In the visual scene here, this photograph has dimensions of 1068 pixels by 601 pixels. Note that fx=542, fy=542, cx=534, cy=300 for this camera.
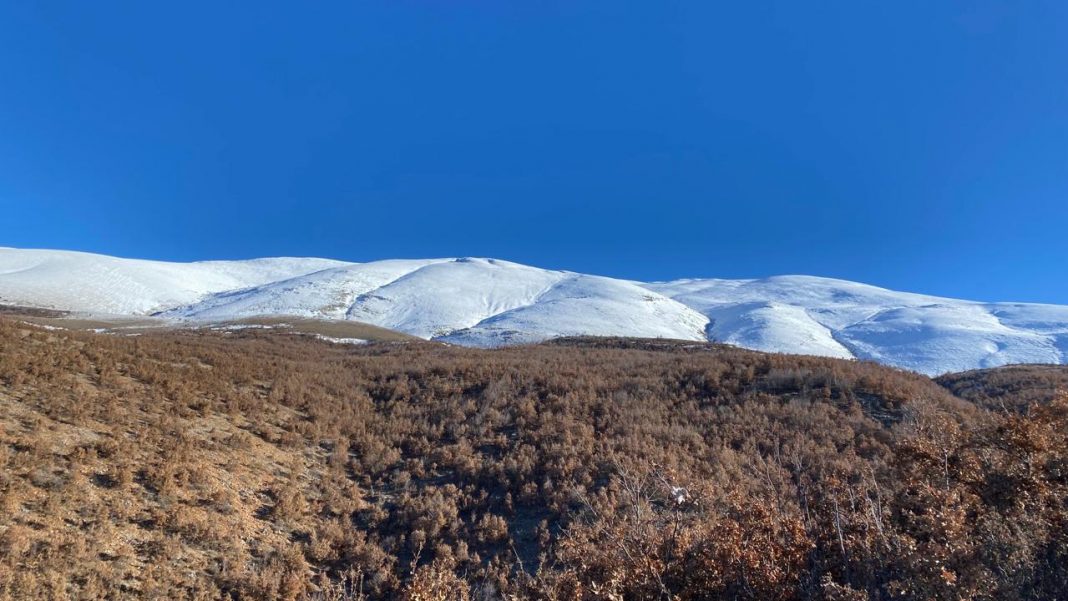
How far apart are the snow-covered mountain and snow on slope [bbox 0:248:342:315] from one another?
0.74 feet

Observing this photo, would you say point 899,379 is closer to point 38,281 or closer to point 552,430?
point 552,430

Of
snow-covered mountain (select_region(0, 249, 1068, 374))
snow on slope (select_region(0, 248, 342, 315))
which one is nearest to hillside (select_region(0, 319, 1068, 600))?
snow-covered mountain (select_region(0, 249, 1068, 374))

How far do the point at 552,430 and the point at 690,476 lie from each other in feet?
11.0

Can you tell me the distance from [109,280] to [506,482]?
9318cm

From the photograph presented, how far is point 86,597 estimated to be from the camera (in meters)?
5.85

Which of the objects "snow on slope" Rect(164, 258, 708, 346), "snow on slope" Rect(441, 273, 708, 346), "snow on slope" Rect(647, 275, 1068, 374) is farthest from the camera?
"snow on slope" Rect(164, 258, 708, 346)

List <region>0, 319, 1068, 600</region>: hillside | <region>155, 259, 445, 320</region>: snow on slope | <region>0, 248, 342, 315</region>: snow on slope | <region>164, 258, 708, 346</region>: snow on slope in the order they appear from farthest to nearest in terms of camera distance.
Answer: <region>0, 248, 342, 315</region>: snow on slope, <region>155, 259, 445, 320</region>: snow on slope, <region>164, 258, 708, 346</region>: snow on slope, <region>0, 319, 1068, 600</region>: hillside

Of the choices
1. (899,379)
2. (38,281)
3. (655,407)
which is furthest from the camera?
(38,281)

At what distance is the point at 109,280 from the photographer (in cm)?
7956

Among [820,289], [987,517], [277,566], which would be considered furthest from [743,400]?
[820,289]

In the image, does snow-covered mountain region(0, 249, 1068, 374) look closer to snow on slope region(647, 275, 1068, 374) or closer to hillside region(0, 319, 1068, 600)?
snow on slope region(647, 275, 1068, 374)

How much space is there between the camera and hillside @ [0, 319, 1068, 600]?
4621 millimetres

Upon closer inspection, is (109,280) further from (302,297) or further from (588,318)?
(588,318)

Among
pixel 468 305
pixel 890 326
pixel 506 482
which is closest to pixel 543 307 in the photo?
pixel 468 305
